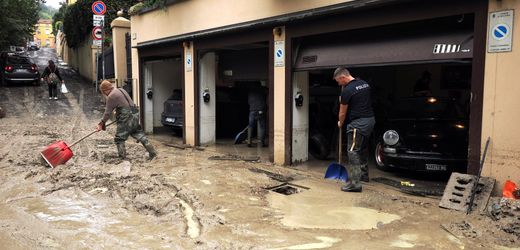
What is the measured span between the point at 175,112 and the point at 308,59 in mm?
5497

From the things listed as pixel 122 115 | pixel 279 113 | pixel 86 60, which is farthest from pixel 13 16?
pixel 279 113

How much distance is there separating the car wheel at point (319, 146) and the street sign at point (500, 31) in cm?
414

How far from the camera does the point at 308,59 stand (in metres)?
8.34

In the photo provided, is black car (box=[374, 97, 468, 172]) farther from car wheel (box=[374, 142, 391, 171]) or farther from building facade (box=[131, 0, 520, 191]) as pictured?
building facade (box=[131, 0, 520, 191])

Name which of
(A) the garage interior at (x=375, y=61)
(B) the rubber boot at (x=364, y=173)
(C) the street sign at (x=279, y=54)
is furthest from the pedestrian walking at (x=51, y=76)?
(B) the rubber boot at (x=364, y=173)

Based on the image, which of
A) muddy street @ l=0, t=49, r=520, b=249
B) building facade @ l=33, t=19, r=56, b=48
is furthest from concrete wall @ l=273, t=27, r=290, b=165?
building facade @ l=33, t=19, r=56, b=48

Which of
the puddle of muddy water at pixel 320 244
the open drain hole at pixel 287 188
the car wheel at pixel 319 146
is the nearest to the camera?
the puddle of muddy water at pixel 320 244

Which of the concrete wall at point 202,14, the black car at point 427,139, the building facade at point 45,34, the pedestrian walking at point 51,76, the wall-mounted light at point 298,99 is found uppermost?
the building facade at point 45,34

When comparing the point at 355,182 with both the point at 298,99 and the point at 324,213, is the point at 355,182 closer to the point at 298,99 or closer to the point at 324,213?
the point at 324,213

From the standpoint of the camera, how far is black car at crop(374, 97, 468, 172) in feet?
23.0

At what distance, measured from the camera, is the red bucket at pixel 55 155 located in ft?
27.1

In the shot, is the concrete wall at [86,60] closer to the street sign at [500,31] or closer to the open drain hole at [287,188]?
the open drain hole at [287,188]

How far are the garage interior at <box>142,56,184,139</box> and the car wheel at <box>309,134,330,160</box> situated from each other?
5.49 metres

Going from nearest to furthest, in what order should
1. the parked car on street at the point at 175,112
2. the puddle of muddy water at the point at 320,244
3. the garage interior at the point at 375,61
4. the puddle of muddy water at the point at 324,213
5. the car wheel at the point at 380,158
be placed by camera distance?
1. the puddle of muddy water at the point at 320,244
2. the puddle of muddy water at the point at 324,213
3. the garage interior at the point at 375,61
4. the car wheel at the point at 380,158
5. the parked car on street at the point at 175,112
